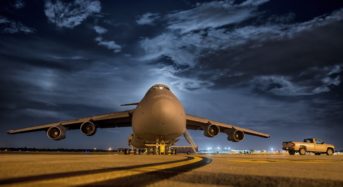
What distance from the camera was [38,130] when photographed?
25.0 metres

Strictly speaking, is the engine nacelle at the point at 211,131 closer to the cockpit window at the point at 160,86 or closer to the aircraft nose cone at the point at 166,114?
the cockpit window at the point at 160,86

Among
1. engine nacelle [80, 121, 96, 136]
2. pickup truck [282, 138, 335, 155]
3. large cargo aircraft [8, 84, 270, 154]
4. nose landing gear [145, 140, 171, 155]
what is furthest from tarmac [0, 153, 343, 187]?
pickup truck [282, 138, 335, 155]

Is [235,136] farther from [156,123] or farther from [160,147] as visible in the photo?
[156,123]

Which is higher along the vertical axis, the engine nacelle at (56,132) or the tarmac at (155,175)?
the engine nacelle at (56,132)

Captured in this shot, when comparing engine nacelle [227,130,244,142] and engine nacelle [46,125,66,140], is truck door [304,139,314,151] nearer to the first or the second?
engine nacelle [227,130,244,142]

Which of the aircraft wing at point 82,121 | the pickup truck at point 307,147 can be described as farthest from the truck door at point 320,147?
the aircraft wing at point 82,121

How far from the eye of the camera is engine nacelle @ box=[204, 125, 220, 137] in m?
23.3

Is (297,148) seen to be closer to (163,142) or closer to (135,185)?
(163,142)

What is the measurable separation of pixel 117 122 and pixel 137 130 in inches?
360

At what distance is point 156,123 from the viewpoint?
1616 centimetres

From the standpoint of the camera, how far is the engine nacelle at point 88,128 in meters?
22.5

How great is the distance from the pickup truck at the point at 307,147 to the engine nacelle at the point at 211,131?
11.7 meters

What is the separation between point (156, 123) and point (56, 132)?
9.78m

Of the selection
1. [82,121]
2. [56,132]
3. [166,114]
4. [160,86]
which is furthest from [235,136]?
[56,132]
